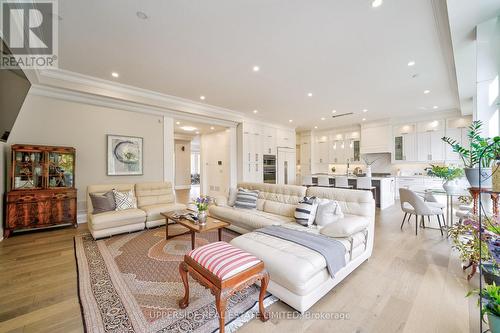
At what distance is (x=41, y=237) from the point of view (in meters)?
3.50

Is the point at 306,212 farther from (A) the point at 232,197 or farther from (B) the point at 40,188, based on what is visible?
(B) the point at 40,188

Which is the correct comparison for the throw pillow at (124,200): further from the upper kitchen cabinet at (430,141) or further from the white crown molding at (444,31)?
the upper kitchen cabinet at (430,141)

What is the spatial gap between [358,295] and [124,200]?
406cm

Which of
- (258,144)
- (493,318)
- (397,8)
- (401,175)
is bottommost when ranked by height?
(493,318)

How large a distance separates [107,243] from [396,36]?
5.22 metres

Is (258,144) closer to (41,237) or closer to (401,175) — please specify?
(401,175)

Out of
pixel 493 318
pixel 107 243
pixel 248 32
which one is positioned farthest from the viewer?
pixel 107 243

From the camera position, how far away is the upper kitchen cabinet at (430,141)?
652 cm

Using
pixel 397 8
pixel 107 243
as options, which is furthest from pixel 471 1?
pixel 107 243

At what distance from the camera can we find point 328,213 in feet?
9.00

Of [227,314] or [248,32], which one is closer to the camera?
[227,314]

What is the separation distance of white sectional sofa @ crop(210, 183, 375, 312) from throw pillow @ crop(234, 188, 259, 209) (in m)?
0.17

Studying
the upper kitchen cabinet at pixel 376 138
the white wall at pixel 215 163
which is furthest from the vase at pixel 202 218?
the upper kitchen cabinet at pixel 376 138

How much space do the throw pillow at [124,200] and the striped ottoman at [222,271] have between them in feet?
9.13
